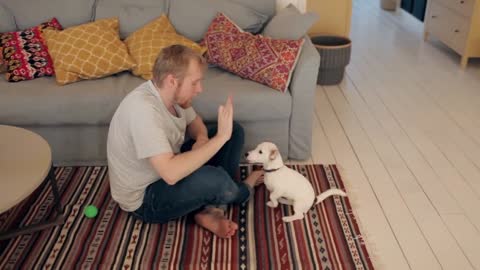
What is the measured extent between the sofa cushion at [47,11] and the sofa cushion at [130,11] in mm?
99

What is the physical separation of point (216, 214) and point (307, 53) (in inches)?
38.6

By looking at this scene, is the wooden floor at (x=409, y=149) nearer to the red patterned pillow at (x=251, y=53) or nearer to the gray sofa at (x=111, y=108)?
the gray sofa at (x=111, y=108)

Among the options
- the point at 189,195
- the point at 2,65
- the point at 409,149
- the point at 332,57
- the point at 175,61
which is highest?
the point at 175,61

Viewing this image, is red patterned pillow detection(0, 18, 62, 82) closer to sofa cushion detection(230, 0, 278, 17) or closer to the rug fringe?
sofa cushion detection(230, 0, 278, 17)

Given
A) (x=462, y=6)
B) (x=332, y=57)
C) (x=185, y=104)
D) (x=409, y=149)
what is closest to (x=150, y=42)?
(x=185, y=104)

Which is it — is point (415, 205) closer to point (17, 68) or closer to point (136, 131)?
point (136, 131)

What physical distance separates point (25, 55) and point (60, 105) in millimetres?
483

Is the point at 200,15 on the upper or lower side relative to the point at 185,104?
upper

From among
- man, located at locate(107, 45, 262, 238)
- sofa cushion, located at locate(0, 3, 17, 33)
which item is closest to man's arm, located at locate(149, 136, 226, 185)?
man, located at locate(107, 45, 262, 238)

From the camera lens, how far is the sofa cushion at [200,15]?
2922 millimetres

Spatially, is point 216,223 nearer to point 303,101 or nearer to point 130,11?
point 303,101

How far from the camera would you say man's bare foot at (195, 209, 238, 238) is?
2084 mm

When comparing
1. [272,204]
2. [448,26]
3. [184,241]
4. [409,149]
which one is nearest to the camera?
[184,241]

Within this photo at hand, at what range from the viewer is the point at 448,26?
14.0 ft
